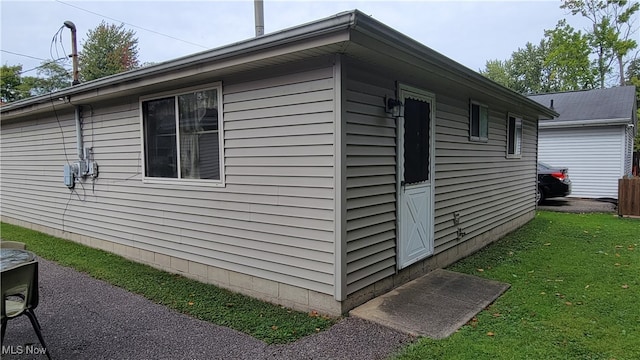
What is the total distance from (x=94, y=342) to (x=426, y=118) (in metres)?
4.22

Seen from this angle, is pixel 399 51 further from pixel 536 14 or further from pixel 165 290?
pixel 536 14

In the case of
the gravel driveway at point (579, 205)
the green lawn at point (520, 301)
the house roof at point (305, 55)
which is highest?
the house roof at point (305, 55)

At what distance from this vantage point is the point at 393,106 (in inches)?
162

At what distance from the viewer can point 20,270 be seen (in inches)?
99.3

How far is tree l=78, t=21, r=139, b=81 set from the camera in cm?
3152

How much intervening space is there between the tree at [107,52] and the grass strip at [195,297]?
2963 centimetres

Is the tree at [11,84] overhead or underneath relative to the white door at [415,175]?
overhead

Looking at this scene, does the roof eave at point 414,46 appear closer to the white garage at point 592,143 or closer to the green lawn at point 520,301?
the green lawn at point 520,301

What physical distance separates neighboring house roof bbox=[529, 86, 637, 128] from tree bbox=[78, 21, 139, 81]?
3061cm

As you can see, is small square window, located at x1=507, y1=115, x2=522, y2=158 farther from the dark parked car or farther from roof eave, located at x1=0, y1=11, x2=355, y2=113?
roof eave, located at x1=0, y1=11, x2=355, y2=113

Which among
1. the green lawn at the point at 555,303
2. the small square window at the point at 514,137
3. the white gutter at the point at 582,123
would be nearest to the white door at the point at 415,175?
the green lawn at the point at 555,303

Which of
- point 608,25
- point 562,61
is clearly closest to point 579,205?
point 562,61

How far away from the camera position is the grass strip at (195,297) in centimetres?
341

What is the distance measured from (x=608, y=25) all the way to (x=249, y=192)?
1184 inches
